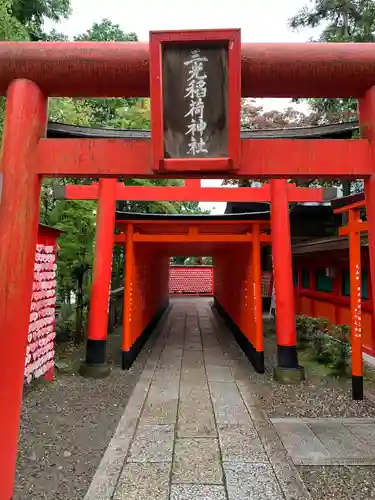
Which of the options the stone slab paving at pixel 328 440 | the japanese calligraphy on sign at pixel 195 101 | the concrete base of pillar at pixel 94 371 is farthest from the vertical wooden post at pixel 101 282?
the japanese calligraphy on sign at pixel 195 101

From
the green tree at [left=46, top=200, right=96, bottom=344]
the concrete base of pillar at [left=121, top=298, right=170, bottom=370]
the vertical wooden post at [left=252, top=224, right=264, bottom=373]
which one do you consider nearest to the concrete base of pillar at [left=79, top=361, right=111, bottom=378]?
the concrete base of pillar at [left=121, top=298, right=170, bottom=370]

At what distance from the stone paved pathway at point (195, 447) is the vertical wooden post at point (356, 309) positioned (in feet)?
5.54

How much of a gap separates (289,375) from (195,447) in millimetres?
3303

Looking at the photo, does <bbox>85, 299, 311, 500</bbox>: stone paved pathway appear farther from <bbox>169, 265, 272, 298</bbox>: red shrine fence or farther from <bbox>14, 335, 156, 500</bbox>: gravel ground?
<bbox>169, 265, 272, 298</bbox>: red shrine fence

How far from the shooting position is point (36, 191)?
11.0ft

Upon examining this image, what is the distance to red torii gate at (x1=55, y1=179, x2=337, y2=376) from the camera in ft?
25.2

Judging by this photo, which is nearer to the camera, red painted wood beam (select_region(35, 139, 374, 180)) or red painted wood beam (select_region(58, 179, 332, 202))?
red painted wood beam (select_region(35, 139, 374, 180))

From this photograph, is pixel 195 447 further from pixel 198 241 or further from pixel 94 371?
pixel 198 241

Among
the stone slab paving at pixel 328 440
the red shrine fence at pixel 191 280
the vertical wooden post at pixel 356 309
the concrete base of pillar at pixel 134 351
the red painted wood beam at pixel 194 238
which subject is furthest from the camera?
the red shrine fence at pixel 191 280

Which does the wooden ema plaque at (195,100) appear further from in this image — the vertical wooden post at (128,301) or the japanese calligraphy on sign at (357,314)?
the vertical wooden post at (128,301)

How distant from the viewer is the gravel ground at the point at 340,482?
11.7ft

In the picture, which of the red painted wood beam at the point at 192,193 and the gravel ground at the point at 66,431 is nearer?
the gravel ground at the point at 66,431

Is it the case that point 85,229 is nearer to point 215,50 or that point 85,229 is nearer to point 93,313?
point 93,313

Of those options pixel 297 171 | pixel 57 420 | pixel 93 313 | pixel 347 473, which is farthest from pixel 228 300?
pixel 297 171
